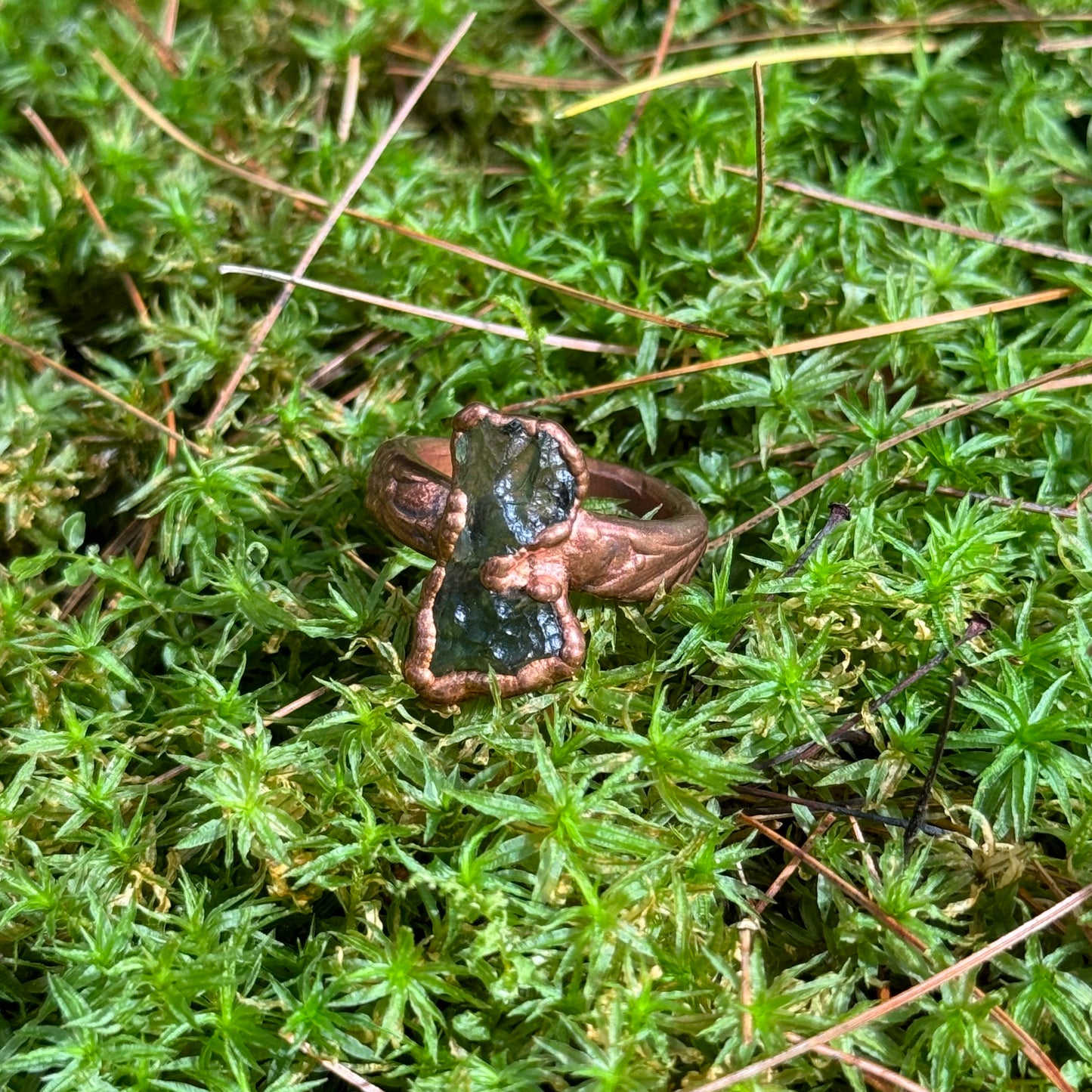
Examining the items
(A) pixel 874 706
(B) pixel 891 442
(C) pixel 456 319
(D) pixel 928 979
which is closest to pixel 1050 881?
(D) pixel 928 979

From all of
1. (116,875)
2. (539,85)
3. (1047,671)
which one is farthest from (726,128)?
(116,875)

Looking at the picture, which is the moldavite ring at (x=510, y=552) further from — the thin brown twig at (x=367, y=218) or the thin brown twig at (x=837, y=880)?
the thin brown twig at (x=367, y=218)

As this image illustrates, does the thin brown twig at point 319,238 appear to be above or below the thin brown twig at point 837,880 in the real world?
above

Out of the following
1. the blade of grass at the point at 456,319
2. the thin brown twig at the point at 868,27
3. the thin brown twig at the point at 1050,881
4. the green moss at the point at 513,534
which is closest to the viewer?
the green moss at the point at 513,534

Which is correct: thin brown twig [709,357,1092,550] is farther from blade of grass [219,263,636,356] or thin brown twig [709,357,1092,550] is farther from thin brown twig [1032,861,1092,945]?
thin brown twig [1032,861,1092,945]

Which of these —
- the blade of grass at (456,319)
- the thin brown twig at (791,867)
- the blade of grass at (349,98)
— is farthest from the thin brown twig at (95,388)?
the thin brown twig at (791,867)

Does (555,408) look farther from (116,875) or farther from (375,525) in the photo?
(116,875)

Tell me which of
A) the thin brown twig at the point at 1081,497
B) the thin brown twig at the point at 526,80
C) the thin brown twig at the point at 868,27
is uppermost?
the thin brown twig at the point at 526,80

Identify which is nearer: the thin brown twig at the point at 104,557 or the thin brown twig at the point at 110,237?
the thin brown twig at the point at 104,557
